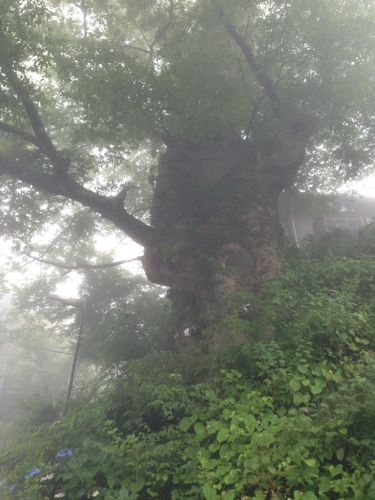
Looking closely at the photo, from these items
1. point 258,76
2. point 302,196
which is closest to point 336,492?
point 258,76

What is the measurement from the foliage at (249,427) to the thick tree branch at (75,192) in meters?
5.29

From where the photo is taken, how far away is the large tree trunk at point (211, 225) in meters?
9.91

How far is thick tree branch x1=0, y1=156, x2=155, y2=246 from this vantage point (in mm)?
11148

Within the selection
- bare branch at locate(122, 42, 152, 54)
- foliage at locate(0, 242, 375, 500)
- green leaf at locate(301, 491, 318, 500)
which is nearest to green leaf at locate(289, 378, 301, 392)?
foliage at locate(0, 242, 375, 500)

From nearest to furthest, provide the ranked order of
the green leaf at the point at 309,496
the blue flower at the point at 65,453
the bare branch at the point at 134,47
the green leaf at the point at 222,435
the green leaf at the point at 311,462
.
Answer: the green leaf at the point at 309,496, the green leaf at the point at 311,462, the green leaf at the point at 222,435, the blue flower at the point at 65,453, the bare branch at the point at 134,47

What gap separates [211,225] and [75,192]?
4233 millimetres

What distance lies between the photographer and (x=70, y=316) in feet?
77.2

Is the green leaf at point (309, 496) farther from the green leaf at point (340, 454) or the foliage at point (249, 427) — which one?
the green leaf at point (340, 454)

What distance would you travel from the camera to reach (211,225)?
11188 millimetres

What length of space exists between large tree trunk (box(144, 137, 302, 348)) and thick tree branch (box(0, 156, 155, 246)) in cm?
73

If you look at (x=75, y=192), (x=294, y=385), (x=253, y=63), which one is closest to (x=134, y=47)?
(x=253, y=63)

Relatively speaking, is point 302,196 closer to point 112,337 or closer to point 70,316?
point 112,337

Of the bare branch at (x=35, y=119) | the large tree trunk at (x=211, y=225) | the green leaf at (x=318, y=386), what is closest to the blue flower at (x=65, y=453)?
the green leaf at (x=318, y=386)

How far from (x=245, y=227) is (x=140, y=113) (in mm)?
4389
